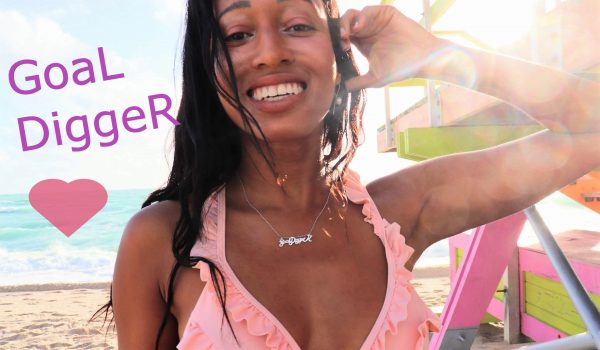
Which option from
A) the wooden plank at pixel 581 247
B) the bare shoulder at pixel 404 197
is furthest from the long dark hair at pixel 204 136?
the wooden plank at pixel 581 247

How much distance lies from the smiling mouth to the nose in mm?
48

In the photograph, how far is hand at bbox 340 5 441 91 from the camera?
1.43 meters

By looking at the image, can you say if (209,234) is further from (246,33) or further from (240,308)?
(246,33)

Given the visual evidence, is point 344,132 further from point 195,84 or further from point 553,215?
point 553,215

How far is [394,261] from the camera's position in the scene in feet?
4.59

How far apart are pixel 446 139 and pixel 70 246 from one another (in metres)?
20.3

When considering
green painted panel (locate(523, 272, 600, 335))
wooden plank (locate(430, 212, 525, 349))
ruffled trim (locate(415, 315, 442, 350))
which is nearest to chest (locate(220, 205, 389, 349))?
ruffled trim (locate(415, 315, 442, 350))

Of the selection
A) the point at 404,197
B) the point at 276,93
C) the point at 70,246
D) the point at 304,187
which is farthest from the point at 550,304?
the point at 70,246

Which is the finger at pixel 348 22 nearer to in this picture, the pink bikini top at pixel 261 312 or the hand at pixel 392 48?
the hand at pixel 392 48

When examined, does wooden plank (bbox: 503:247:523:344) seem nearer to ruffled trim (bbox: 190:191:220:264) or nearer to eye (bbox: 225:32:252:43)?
ruffled trim (bbox: 190:191:220:264)

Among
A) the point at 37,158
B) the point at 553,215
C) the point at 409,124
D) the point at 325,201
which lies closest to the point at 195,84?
the point at 325,201

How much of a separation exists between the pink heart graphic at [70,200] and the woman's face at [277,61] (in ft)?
10.1

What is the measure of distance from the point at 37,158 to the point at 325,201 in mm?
38007

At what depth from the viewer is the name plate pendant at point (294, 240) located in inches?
54.7
